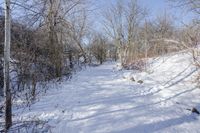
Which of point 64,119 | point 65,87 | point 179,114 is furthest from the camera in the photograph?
point 65,87

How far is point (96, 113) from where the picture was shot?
27.3 feet

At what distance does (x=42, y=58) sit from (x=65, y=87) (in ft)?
12.9

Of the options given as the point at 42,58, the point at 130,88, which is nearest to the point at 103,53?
the point at 42,58

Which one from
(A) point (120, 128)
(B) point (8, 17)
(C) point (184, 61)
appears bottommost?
(A) point (120, 128)

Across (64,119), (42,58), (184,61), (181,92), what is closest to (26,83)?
(42,58)

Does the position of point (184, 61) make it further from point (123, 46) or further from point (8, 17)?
point (123, 46)

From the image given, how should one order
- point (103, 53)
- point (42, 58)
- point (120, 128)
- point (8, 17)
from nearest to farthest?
point (8, 17)
point (120, 128)
point (42, 58)
point (103, 53)

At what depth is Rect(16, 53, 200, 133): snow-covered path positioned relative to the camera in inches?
288

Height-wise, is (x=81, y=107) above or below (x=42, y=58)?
below

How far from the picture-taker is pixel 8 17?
6.68 meters

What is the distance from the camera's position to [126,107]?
9.07 metres

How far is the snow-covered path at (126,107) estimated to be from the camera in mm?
7312

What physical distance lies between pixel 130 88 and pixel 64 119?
5407 millimetres

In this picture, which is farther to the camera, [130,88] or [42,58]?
[42,58]
